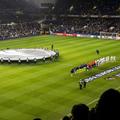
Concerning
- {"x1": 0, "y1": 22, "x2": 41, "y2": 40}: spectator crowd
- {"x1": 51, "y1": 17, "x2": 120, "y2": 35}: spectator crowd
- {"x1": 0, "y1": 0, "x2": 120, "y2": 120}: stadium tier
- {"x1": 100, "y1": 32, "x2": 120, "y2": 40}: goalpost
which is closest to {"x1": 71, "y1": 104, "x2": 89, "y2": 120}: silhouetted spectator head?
{"x1": 0, "y1": 0, "x2": 120, "y2": 120}: stadium tier

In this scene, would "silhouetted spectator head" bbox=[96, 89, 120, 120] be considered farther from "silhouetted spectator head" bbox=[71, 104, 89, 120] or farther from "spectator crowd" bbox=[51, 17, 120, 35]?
"spectator crowd" bbox=[51, 17, 120, 35]

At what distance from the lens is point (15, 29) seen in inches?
4163

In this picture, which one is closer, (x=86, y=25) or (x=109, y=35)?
(x=109, y=35)

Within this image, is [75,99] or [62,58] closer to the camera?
[75,99]

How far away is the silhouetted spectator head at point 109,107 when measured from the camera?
636cm

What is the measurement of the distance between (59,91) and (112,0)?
3473 inches

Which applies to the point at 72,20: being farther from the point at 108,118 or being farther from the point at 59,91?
the point at 108,118

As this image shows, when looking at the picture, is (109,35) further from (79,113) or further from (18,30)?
(79,113)

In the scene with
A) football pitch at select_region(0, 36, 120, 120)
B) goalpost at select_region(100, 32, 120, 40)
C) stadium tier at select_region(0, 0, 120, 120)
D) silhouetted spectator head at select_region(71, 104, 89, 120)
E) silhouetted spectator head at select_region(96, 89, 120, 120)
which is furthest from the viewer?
goalpost at select_region(100, 32, 120, 40)

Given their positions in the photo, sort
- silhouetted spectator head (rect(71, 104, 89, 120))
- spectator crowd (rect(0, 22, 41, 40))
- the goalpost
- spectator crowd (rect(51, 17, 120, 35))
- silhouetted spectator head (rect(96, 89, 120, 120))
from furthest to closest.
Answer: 1. spectator crowd (rect(51, 17, 120, 35))
2. spectator crowd (rect(0, 22, 41, 40))
3. the goalpost
4. silhouetted spectator head (rect(71, 104, 89, 120))
5. silhouetted spectator head (rect(96, 89, 120, 120))

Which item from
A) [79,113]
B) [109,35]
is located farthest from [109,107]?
[109,35]

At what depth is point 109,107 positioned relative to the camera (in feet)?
20.8

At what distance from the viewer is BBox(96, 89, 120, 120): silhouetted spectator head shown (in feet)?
20.9

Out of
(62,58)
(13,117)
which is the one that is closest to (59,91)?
(13,117)
